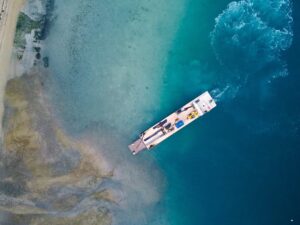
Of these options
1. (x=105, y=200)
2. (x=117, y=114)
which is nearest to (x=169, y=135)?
(x=117, y=114)

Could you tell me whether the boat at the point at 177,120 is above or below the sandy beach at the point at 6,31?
below

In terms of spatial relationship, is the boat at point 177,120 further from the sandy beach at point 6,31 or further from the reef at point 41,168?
the sandy beach at point 6,31

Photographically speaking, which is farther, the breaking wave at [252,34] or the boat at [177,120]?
the breaking wave at [252,34]

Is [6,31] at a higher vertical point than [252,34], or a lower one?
higher

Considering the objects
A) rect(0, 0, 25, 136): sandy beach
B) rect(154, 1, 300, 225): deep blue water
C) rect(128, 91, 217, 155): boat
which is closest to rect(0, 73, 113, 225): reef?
rect(0, 0, 25, 136): sandy beach

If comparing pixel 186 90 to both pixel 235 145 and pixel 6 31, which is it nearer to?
pixel 235 145

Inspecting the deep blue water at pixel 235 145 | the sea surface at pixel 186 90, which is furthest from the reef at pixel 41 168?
the deep blue water at pixel 235 145

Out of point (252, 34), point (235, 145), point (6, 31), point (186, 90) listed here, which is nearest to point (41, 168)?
point (6, 31)
